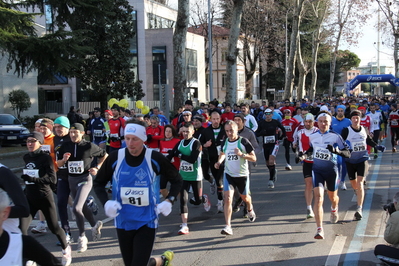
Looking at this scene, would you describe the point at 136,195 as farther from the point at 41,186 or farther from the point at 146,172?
the point at 41,186

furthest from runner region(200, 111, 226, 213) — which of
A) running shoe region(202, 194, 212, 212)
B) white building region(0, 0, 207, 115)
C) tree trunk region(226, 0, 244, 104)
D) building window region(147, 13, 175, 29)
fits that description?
building window region(147, 13, 175, 29)

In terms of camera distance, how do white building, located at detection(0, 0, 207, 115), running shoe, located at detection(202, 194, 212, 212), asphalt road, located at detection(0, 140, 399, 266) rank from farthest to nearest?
white building, located at detection(0, 0, 207, 115)
running shoe, located at detection(202, 194, 212, 212)
asphalt road, located at detection(0, 140, 399, 266)

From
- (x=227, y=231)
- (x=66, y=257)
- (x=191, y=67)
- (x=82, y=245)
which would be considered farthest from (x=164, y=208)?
(x=191, y=67)

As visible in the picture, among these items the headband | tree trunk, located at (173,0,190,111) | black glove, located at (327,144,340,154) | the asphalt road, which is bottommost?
the asphalt road

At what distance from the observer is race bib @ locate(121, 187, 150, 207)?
14.3 ft

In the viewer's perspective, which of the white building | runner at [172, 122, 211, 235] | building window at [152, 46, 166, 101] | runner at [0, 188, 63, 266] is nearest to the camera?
runner at [0, 188, 63, 266]

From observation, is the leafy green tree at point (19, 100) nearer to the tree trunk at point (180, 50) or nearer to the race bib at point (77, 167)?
the tree trunk at point (180, 50)

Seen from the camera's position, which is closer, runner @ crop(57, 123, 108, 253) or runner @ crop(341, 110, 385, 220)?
runner @ crop(57, 123, 108, 253)

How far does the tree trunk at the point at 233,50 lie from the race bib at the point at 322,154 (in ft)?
54.2

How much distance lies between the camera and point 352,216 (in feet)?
27.1

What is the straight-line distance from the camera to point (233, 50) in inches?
943

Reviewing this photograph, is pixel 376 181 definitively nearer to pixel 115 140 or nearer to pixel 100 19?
pixel 115 140

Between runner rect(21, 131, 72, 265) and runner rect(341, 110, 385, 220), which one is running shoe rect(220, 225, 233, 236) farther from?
runner rect(341, 110, 385, 220)

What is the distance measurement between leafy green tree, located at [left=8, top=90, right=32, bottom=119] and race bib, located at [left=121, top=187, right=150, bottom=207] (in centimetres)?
2808
